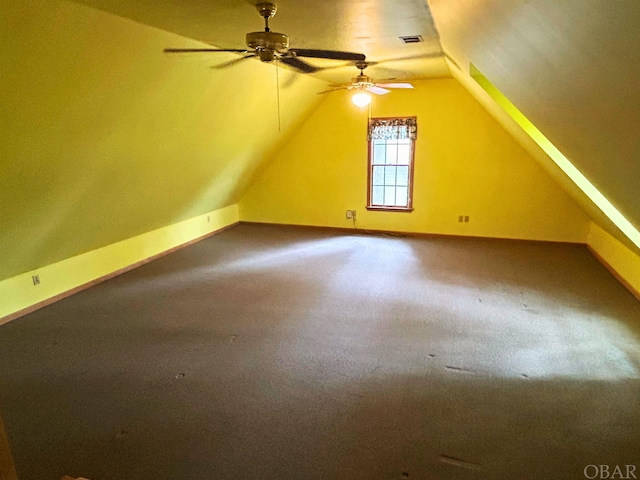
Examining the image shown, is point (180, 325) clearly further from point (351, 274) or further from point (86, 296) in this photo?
point (351, 274)

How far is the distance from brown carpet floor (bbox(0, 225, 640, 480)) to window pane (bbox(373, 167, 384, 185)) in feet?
7.55

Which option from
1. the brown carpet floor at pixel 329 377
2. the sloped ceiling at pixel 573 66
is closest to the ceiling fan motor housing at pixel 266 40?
the sloped ceiling at pixel 573 66

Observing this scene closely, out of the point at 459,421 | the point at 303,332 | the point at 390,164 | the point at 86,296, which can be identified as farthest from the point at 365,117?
the point at 459,421

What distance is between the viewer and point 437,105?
6.18 m

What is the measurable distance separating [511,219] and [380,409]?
4.69 meters

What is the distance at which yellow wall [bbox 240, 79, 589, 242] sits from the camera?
19.8ft

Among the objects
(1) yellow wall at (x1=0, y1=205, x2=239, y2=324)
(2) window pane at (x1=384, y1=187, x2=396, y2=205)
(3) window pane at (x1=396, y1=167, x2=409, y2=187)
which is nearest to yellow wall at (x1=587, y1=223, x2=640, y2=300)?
(3) window pane at (x1=396, y1=167, x2=409, y2=187)

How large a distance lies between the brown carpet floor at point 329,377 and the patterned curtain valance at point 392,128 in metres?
2.47

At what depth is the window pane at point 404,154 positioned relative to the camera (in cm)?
656

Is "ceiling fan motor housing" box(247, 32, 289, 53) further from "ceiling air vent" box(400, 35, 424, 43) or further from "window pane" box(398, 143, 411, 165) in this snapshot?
"window pane" box(398, 143, 411, 165)

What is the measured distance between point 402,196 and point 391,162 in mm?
599

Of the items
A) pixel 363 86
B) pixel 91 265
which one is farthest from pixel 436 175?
pixel 91 265

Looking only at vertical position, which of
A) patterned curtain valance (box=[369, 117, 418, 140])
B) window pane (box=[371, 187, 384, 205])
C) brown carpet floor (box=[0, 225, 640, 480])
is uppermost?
patterned curtain valance (box=[369, 117, 418, 140])

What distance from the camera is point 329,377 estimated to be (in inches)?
116
